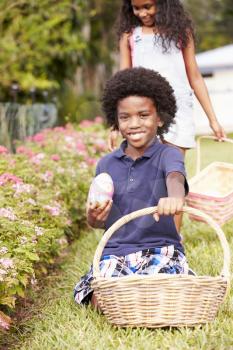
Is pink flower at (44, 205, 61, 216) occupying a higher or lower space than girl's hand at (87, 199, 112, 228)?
lower

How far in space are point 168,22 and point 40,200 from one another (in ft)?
4.82

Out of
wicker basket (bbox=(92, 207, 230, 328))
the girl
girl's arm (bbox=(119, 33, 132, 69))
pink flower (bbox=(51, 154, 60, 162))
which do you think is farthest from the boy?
pink flower (bbox=(51, 154, 60, 162))

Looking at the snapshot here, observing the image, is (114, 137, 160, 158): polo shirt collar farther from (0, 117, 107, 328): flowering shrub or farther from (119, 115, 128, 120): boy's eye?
(0, 117, 107, 328): flowering shrub

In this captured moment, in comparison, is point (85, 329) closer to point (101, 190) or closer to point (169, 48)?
point (101, 190)

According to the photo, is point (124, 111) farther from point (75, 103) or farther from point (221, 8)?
point (221, 8)

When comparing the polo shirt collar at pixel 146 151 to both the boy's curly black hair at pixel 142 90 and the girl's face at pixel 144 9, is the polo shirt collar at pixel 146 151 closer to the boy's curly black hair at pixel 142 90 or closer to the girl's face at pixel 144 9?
the boy's curly black hair at pixel 142 90

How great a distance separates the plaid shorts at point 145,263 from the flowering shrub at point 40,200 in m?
0.37

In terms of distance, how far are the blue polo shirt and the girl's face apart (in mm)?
1182

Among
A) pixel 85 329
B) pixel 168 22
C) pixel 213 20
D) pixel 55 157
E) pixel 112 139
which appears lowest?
pixel 85 329

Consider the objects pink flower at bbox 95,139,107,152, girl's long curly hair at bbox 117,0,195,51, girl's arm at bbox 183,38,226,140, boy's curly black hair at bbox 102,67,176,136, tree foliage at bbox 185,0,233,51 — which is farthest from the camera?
tree foliage at bbox 185,0,233,51

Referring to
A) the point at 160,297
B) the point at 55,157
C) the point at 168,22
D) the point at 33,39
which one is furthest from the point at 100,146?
the point at 33,39

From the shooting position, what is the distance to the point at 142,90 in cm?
393

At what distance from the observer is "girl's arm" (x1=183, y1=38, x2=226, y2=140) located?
484cm

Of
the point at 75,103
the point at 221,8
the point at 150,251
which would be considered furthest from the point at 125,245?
the point at 221,8
